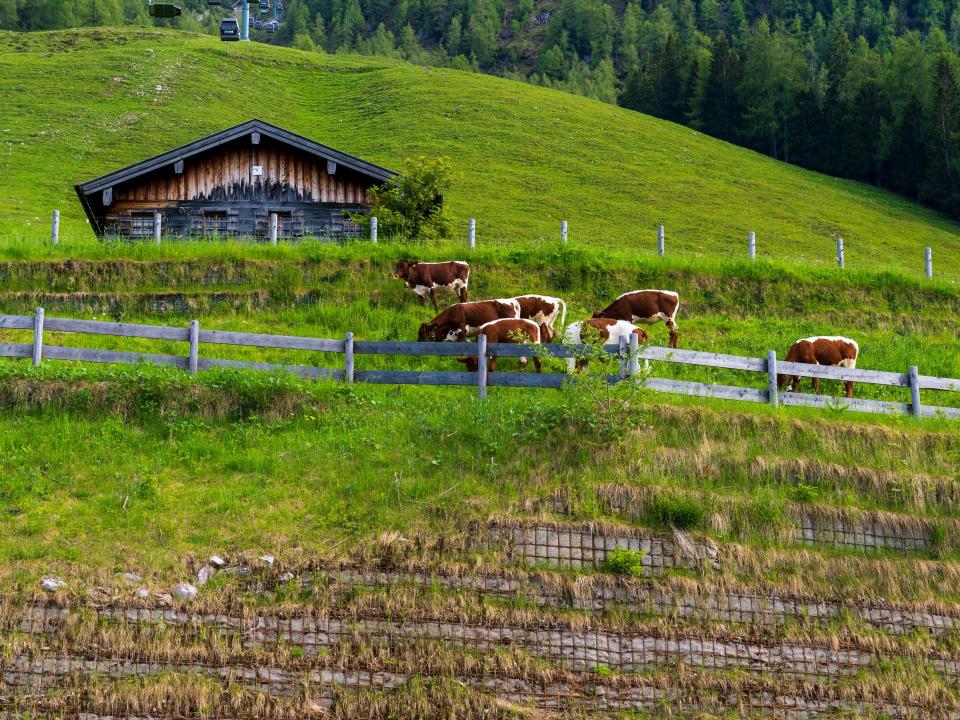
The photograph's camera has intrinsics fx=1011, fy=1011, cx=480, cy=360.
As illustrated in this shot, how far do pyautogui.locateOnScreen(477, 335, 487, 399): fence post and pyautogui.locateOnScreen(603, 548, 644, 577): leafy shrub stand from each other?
4.61 m

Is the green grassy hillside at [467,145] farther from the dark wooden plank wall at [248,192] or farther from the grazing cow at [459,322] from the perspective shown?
the grazing cow at [459,322]

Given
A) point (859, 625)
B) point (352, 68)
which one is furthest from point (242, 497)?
point (352, 68)

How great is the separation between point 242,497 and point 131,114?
5419 centimetres

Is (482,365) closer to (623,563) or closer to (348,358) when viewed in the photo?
(348,358)

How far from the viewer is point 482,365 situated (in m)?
18.2

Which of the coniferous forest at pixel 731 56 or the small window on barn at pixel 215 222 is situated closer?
the small window on barn at pixel 215 222

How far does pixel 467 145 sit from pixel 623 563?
5036 cm

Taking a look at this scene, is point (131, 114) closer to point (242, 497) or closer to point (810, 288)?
point (810, 288)

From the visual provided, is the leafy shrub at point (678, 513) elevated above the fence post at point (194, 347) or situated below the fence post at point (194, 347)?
below

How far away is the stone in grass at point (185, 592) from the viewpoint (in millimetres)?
13016

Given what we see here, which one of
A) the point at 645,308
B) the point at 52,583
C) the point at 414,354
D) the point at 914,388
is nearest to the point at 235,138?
the point at 645,308

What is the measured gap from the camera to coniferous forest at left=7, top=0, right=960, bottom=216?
78.1 meters

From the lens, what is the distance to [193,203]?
1278 inches

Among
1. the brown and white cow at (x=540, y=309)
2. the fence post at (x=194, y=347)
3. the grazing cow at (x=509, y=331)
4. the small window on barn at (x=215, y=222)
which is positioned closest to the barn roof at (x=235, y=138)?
the small window on barn at (x=215, y=222)
